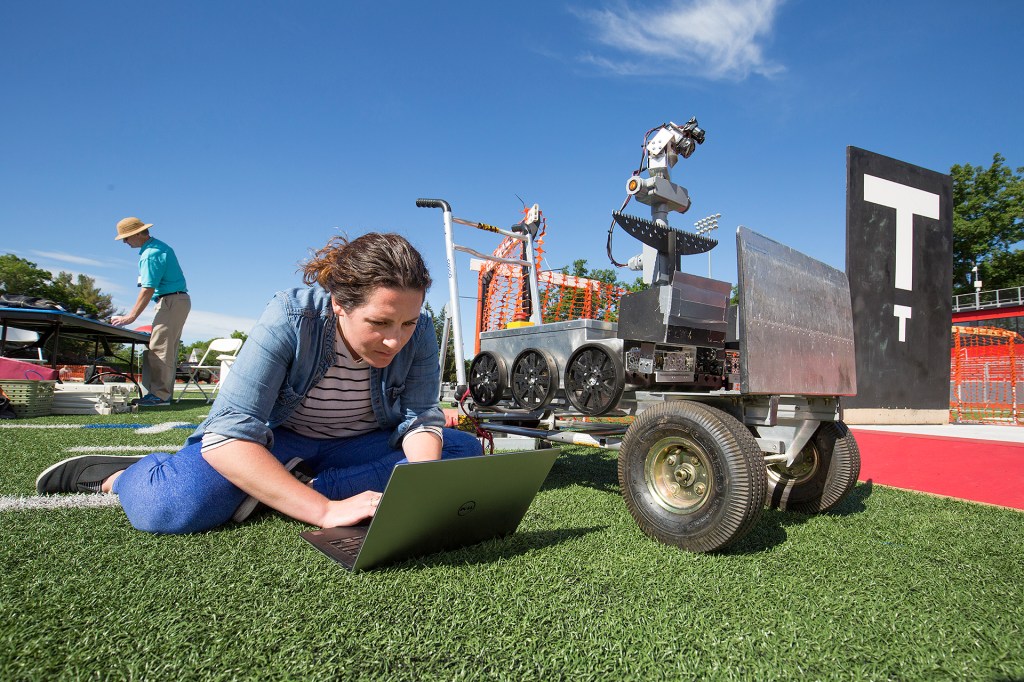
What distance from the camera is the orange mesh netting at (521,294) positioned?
495 centimetres

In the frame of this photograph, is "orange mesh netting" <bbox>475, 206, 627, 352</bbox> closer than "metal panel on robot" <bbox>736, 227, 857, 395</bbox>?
No

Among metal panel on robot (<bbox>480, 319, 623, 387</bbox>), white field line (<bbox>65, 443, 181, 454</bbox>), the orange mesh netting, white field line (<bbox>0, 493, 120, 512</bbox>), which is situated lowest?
white field line (<bbox>65, 443, 181, 454</bbox>)

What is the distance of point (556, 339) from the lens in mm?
3141

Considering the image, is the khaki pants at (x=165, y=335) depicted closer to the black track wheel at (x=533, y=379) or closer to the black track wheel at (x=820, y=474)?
the black track wheel at (x=533, y=379)

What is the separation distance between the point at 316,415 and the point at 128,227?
17.5ft

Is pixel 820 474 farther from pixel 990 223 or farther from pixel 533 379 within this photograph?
pixel 990 223

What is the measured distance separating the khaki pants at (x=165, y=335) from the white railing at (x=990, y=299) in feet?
144

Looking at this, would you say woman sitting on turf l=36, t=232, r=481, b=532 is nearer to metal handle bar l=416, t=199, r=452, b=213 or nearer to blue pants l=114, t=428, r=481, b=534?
blue pants l=114, t=428, r=481, b=534

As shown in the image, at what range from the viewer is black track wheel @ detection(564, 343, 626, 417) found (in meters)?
2.61

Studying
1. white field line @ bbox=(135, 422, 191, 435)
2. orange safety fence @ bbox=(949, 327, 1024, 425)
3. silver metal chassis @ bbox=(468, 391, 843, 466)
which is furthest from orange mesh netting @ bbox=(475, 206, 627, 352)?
orange safety fence @ bbox=(949, 327, 1024, 425)

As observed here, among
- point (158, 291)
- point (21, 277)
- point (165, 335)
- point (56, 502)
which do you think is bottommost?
point (56, 502)

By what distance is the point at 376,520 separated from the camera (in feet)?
4.36

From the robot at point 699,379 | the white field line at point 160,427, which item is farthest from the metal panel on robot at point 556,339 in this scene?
the white field line at point 160,427

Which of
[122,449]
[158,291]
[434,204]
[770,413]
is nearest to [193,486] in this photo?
[770,413]
